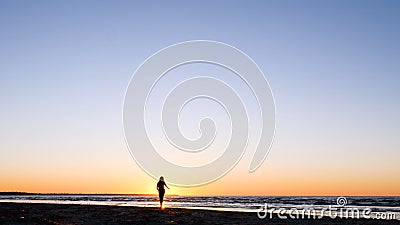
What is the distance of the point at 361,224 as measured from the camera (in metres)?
20.1

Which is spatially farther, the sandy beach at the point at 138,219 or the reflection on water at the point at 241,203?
the reflection on water at the point at 241,203

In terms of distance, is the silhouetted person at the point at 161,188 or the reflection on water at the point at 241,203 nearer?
the silhouetted person at the point at 161,188

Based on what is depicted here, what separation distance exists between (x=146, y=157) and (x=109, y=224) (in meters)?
6.45

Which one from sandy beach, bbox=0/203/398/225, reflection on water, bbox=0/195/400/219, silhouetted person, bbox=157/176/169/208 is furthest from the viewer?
reflection on water, bbox=0/195/400/219

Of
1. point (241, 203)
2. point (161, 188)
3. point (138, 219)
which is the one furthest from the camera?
point (241, 203)

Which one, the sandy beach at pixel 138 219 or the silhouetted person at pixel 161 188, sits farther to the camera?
the silhouetted person at pixel 161 188

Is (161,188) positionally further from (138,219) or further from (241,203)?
(241,203)

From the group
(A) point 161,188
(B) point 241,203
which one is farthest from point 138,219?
(B) point 241,203

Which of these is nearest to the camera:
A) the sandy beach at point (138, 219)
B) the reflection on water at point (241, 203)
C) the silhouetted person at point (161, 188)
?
the sandy beach at point (138, 219)

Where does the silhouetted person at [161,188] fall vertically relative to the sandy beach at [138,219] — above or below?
above

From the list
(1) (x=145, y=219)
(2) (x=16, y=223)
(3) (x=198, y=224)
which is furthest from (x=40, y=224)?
(3) (x=198, y=224)

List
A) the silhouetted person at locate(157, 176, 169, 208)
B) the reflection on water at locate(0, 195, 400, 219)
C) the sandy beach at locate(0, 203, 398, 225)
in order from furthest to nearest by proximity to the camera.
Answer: the reflection on water at locate(0, 195, 400, 219)
the silhouetted person at locate(157, 176, 169, 208)
the sandy beach at locate(0, 203, 398, 225)

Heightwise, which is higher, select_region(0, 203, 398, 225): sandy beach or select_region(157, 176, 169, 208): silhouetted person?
select_region(157, 176, 169, 208): silhouetted person

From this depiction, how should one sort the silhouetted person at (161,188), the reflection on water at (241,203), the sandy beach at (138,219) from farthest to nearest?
the reflection on water at (241,203)
the silhouetted person at (161,188)
the sandy beach at (138,219)
